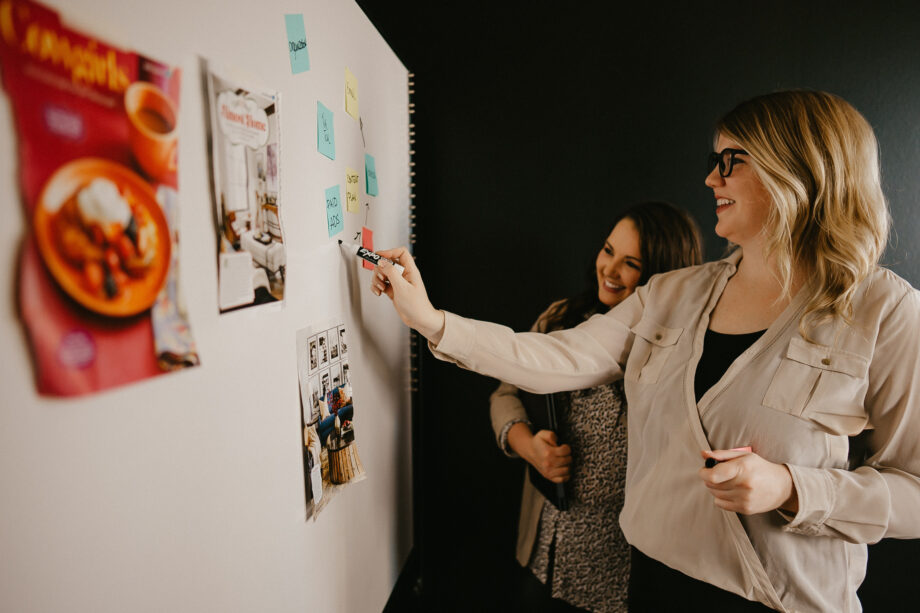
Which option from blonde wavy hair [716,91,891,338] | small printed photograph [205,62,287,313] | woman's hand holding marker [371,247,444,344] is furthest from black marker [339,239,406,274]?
blonde wavy hair [716,91,891,338]

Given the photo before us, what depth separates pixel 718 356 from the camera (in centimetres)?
103

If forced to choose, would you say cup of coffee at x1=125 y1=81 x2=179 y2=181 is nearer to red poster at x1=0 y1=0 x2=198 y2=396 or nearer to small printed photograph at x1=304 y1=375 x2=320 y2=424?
red poster at x1=0 y1=0 x2=198 y2=396

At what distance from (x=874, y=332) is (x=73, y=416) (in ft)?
3.86

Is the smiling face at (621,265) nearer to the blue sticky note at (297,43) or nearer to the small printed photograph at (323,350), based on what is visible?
the small printed photograph at (323,350)

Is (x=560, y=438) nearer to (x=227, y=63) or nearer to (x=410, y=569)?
(x=410, y=569)

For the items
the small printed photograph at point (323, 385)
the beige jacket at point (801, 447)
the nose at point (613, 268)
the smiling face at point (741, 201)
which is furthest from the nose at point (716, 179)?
the small printed photograph at point (323, 385)

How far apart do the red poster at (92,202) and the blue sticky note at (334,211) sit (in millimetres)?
461

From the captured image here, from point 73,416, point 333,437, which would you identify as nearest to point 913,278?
point 333,437

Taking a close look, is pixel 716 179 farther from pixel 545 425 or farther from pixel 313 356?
pixel 313 356

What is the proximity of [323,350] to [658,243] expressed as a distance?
3.20 ft

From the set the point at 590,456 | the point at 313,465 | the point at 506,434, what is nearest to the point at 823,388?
the point at 590,456

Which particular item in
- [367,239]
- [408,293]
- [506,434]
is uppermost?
[367,239]

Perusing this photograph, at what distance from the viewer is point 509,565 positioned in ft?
6.34

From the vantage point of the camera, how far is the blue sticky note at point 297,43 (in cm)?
84
